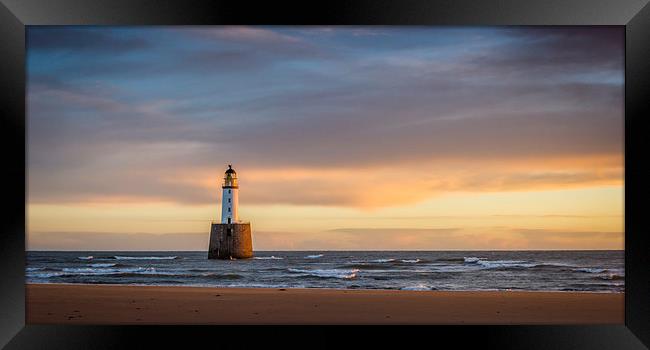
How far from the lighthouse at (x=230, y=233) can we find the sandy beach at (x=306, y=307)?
609 centimetres

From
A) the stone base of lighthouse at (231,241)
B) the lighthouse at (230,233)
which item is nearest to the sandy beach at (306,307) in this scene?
the lighthouse at (230,233)

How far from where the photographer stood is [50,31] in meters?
10.5

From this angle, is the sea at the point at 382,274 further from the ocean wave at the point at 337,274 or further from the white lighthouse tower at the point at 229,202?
the white lighthouse tower at the point at 229,202

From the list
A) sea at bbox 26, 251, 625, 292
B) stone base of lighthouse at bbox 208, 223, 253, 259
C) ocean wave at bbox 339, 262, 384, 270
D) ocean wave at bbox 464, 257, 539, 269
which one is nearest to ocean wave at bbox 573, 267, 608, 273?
sea at bbox 26, 251, 625, 292

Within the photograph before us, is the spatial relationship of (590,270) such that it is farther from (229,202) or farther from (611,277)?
(229,202)

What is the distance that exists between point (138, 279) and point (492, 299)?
7377 millimetres

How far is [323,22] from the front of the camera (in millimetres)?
4691

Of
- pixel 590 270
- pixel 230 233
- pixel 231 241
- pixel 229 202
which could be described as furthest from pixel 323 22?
pixel 231 241

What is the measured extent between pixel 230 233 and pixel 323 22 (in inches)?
496

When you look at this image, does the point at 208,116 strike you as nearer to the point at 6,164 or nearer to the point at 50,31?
the point at 50,31

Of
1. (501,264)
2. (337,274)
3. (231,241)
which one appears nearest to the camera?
(337,274)

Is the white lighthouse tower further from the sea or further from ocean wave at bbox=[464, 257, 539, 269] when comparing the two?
ocean wave at bbox=[464, 257, 539, 269]

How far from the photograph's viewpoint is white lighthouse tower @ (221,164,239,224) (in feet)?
51.9

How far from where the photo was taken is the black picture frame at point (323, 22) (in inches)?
184
